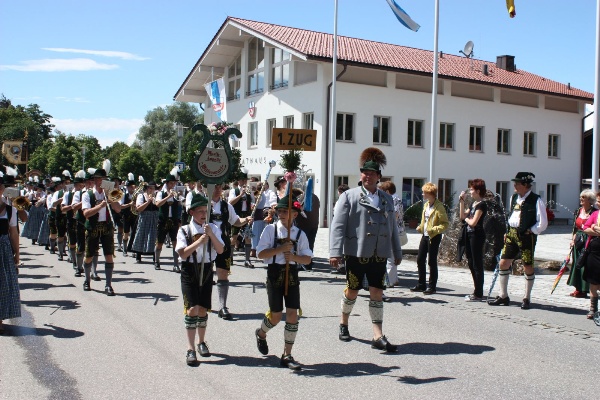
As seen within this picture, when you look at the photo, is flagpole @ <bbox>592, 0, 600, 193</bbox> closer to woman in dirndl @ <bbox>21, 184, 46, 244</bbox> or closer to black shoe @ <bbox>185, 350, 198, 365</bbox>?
black shoe @ <bbox>185, 350, 198, 365</bbox>

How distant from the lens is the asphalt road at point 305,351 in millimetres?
5535

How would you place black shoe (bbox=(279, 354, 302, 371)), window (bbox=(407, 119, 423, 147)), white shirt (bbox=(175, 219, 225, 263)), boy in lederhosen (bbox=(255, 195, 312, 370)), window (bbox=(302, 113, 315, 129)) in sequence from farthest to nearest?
window (bbox=(407, 119, 423, 147))
window (bbox=(302, 113, 315, 129))
white shirt (bbox=(175, 219, 225, 263))
boy in lederhosen (bbox=(255, 195, 312, 370))
black shoe (bbox=(279, 354, 302, 371))

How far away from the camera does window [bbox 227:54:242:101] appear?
38.8m

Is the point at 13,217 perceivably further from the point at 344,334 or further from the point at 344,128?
the point at 344,128

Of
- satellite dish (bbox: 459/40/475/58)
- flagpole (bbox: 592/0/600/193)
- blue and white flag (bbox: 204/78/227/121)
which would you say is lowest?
flagpole (bbox: 592/0/600/193)

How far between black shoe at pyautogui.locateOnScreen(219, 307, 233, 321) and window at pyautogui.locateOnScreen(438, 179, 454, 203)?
26.6m

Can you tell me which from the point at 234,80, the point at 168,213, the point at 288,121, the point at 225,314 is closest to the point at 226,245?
the point at 225,314

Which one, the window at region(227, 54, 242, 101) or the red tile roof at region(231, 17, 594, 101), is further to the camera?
the window at region(227, 54, 242, 101)

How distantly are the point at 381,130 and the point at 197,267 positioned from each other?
26.3m

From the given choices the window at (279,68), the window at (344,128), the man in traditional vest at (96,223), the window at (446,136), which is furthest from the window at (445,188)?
the man in traditional vest at (96,223)

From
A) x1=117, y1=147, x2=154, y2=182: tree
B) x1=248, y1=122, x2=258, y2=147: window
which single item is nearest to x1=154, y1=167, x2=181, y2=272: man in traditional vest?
x1=248, y1=122, x2=258, y2=147: window

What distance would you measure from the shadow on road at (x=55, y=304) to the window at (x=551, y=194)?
33.7 metres

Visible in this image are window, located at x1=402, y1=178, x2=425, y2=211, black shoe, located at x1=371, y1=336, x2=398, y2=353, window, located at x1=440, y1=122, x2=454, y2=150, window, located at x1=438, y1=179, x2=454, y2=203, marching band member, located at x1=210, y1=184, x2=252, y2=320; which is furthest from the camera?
window, located at x1=438, y1=179, x2=454, y2=203

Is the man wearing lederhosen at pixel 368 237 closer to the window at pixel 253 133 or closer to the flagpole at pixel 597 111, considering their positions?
the flagpole at pixel 597 111
